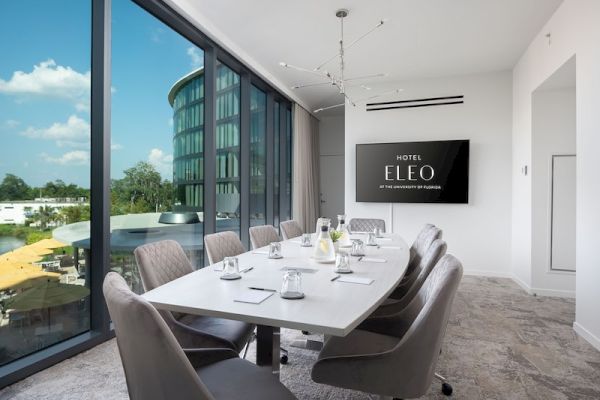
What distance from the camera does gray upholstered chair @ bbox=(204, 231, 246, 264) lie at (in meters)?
2.60

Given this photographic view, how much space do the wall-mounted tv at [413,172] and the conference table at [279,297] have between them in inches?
138

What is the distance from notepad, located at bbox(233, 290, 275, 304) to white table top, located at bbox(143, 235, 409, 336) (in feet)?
0.07

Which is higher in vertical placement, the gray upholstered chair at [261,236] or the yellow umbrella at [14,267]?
the gray upholstered chair at [261,236]

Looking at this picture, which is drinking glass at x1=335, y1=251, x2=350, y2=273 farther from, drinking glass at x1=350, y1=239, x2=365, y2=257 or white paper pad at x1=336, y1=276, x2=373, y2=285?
drinking glass at x1=350, y1=239, x2=365, y2=257

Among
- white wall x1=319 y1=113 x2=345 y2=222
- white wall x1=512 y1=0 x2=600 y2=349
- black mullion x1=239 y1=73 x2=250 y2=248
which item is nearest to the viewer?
white wall x1=512 y1=0 x2=600 y2=349

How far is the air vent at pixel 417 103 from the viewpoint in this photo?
221 inches

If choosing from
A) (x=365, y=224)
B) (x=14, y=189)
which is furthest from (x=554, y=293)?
(x=14, y=189)

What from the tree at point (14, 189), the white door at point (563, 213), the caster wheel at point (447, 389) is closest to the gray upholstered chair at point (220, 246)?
the tree at point (14, 189)

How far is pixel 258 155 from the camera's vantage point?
19.0 ft

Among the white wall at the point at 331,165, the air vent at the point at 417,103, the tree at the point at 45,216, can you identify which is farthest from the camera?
the white wall at the point at 331,165

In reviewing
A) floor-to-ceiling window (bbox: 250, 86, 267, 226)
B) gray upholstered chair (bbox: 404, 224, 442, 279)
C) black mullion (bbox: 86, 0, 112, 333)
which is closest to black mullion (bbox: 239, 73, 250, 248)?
floor-to-ceiling window (bbox: 250, 86, 267, 226)

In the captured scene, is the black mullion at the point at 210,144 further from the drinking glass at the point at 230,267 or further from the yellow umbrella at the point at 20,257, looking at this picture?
the drinking glass at the point at 230,267

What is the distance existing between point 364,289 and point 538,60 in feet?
13.9

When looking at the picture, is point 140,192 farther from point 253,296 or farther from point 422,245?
point 422,245
